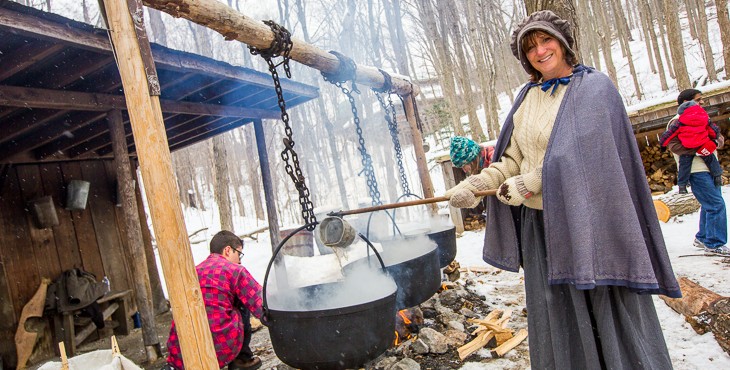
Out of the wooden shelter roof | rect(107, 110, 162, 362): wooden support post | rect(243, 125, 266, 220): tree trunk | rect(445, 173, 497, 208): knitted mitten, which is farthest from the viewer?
rect(243, 125, 266, 220): tree trunk

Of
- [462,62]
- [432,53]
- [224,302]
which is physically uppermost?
[432,53]

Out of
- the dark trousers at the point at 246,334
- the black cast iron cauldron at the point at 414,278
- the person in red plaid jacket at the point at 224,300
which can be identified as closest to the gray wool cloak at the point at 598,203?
the black cast iron cauldron at the point at 414,278

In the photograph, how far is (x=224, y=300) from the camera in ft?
11.2

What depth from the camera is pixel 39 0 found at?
12297 mm

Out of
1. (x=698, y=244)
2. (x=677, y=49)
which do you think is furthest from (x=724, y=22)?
(x=698, y=244)

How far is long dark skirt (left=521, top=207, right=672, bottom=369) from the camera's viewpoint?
1795mm

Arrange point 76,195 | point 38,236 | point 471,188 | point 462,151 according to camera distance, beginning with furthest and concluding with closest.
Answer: point 76,195 → point 38,236 → point 462,151 → point 471,188

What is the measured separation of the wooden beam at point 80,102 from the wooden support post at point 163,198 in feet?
7.53

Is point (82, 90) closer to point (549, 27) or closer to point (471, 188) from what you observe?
point (471, 188)

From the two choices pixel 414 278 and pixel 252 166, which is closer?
pixel 414 278

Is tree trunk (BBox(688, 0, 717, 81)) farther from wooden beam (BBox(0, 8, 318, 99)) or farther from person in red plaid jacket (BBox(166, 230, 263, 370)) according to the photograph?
person in red plaid jacket (BBox(166, 230, 263, 370))

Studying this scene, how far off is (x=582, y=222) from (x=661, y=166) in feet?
28.1

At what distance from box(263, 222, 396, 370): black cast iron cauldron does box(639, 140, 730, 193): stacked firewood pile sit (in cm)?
801

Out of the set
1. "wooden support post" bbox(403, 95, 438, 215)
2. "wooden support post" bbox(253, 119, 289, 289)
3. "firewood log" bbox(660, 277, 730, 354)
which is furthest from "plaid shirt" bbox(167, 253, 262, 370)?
"firewood log" bbox(660, 277, 730, 354)
